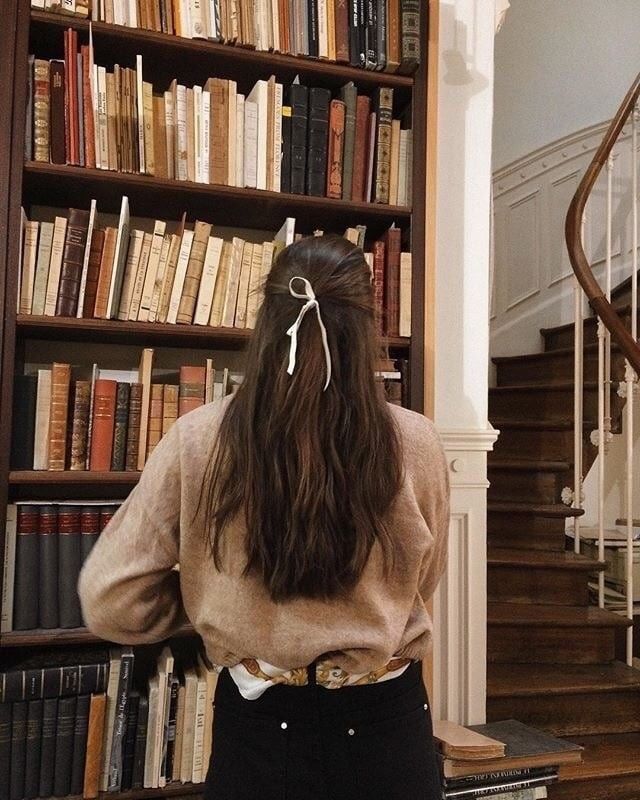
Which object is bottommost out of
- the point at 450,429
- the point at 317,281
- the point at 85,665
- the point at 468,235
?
the point at 85,665

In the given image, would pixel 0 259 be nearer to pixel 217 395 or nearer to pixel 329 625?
pixel 217 395

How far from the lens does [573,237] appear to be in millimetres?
2711

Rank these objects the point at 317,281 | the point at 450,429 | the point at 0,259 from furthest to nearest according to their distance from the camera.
→ the point at 450,429
the point at 0,259
the point at 317,281

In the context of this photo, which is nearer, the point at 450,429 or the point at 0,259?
the point at 0,259

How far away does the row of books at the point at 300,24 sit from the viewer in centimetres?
165

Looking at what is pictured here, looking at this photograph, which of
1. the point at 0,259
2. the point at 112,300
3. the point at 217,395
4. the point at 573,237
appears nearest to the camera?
the point at 0,259

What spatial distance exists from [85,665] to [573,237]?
2.21 meters

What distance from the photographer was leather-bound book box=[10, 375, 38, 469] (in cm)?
156

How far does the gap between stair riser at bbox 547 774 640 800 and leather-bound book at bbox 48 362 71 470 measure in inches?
65.1

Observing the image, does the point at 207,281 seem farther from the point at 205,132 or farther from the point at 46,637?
the point at 46,637

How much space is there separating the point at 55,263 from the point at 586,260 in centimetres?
196

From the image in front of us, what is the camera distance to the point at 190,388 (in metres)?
1.70

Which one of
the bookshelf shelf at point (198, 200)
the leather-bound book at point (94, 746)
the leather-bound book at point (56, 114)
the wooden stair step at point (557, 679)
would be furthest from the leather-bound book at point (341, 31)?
the wooden stair step at point (557, 679)

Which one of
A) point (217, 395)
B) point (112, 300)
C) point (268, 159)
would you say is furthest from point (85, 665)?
point (268, 159)
